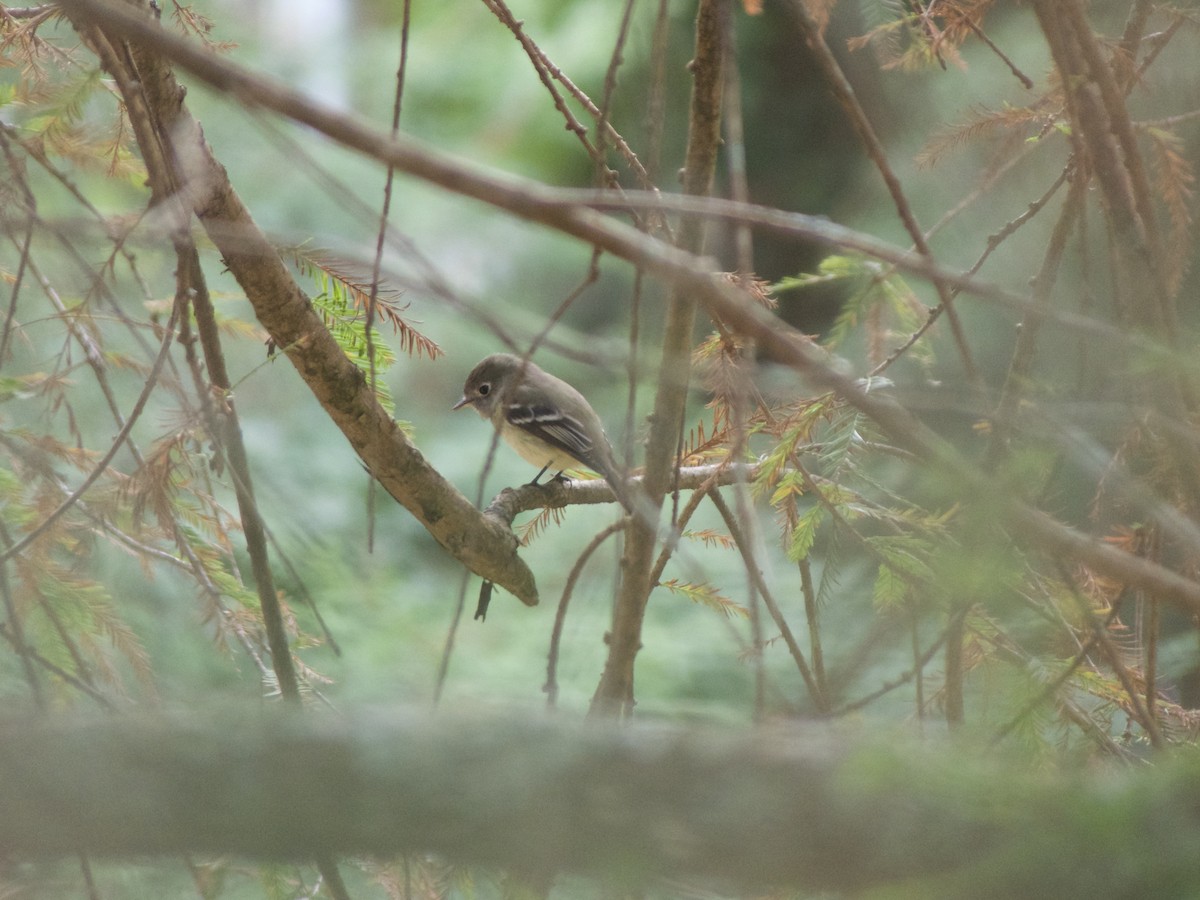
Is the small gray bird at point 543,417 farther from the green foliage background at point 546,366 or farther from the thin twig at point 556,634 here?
the thin twig at point 556,634

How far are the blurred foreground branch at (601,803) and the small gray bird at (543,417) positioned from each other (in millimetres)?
3188

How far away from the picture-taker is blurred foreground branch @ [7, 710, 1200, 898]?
1104 mm

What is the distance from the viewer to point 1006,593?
1720 millimetres

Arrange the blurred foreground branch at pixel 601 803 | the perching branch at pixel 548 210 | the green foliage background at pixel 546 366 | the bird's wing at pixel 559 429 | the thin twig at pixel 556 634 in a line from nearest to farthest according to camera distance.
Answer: the blurred foreground branch at pixel 601 803 → the perching branch at pixel 548 210 → the thin twig at pixel 556 634 → the green foliage background at pixel 546 366 → the bird's wing at pixel 559 429

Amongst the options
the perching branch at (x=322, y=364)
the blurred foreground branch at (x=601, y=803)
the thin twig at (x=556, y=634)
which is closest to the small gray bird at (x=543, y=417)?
the perching branch at (x=322, y=364)

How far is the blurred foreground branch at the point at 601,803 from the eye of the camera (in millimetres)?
1104

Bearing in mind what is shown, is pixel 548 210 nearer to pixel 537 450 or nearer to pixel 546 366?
pixel 537 450

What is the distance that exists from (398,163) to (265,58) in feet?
28.4

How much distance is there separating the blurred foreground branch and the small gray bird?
3188 millimetres

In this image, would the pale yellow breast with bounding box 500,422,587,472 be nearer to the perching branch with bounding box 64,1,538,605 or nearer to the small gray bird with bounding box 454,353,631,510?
the small gray bird with bounding box 454,353,631,510

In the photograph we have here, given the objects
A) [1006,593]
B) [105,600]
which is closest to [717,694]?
[105,600]

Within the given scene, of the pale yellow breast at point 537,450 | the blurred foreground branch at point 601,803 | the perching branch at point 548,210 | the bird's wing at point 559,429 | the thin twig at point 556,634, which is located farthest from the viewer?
the pale yellow breast at point 537,450

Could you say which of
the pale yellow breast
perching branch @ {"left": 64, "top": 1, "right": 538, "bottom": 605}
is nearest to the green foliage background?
perching branch @ {"left": 64, "top": 1, "right": 538, "bottom": 605}

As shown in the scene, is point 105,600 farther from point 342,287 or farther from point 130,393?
point 130,393
